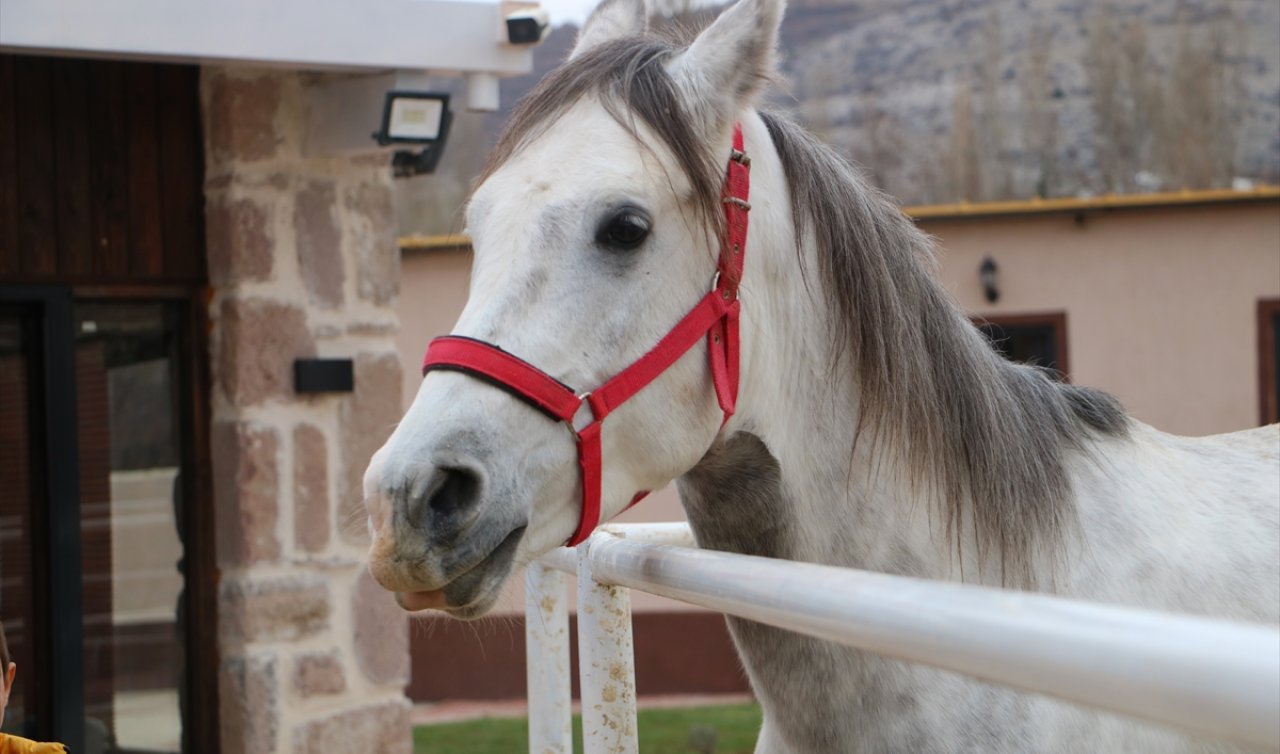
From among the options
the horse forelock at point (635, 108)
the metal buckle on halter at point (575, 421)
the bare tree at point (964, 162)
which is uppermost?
the bare tree at point (964, 162)

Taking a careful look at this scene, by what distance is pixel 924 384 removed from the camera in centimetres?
181

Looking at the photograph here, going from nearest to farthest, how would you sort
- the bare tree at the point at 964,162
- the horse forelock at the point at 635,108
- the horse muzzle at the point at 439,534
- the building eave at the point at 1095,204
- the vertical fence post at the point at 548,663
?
the horse muzzle at the point at 439,534
the horse forelock at the point at 635,108
the vertical fence post at the point at 548,663
the building eave at the point at 1095,204
the bare tree at the point at 964,162

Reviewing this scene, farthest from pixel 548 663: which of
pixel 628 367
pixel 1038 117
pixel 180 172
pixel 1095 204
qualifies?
pixel 1038 117

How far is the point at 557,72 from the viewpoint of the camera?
1852mm

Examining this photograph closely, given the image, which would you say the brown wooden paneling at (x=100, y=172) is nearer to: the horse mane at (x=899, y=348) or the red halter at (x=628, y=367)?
the horse mane at (x=899, y=348)

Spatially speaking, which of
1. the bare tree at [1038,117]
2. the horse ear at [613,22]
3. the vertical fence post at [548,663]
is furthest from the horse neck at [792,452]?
the bare tree at [1038,117]

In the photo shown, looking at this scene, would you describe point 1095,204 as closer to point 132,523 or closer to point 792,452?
point 132,523

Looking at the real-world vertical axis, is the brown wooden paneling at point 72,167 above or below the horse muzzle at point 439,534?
above

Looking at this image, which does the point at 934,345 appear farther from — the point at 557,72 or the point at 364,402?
the point at 364,402

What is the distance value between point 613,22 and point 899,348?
0.75 meters

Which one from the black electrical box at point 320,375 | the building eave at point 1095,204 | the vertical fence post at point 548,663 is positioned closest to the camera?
the vertical fence post at point 548,663

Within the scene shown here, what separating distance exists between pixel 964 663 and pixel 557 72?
3.89 feet

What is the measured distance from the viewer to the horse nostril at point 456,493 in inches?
58.1

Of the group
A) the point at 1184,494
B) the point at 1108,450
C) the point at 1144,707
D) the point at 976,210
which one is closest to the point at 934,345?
the point at 1108,450
